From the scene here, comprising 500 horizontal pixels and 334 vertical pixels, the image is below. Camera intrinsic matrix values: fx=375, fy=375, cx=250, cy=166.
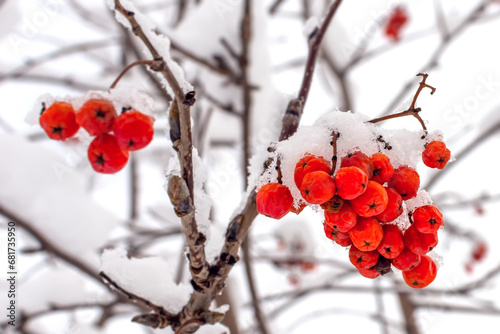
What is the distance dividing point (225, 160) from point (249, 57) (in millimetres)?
2523

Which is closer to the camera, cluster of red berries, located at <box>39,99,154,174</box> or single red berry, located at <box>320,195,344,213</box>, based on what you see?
single red berry, located at <box>320,195,344,213</box>

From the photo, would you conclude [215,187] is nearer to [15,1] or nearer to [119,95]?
[119,95]

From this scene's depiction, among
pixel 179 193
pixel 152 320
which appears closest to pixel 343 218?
pixel 179 193

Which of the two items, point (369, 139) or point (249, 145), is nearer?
point (369, 139)

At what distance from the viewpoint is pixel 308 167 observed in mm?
920

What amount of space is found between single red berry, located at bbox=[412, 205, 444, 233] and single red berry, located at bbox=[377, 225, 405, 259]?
0.18ft

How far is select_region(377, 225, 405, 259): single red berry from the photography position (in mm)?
930

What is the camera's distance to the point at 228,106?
271 cm

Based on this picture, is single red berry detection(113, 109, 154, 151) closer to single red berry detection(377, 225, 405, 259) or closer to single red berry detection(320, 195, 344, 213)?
single red berry detection(320, 195, 344, 213)

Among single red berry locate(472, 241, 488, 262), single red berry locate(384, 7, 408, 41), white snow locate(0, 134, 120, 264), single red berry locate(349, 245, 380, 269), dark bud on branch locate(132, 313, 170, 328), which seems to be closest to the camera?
single red berry locate(349, 245, 380, 269)

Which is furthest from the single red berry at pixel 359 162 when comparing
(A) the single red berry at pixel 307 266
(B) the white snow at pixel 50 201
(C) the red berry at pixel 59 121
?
(A) the single red berry at pixel 307 266

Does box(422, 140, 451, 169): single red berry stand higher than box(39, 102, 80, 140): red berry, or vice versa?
box(39, 102, 80, 140): red berry

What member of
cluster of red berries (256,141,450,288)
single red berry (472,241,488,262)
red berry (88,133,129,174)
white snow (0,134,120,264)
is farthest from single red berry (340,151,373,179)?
single red berry (472,241,488,262)

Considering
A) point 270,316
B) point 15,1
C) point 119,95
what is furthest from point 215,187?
point 15,1
